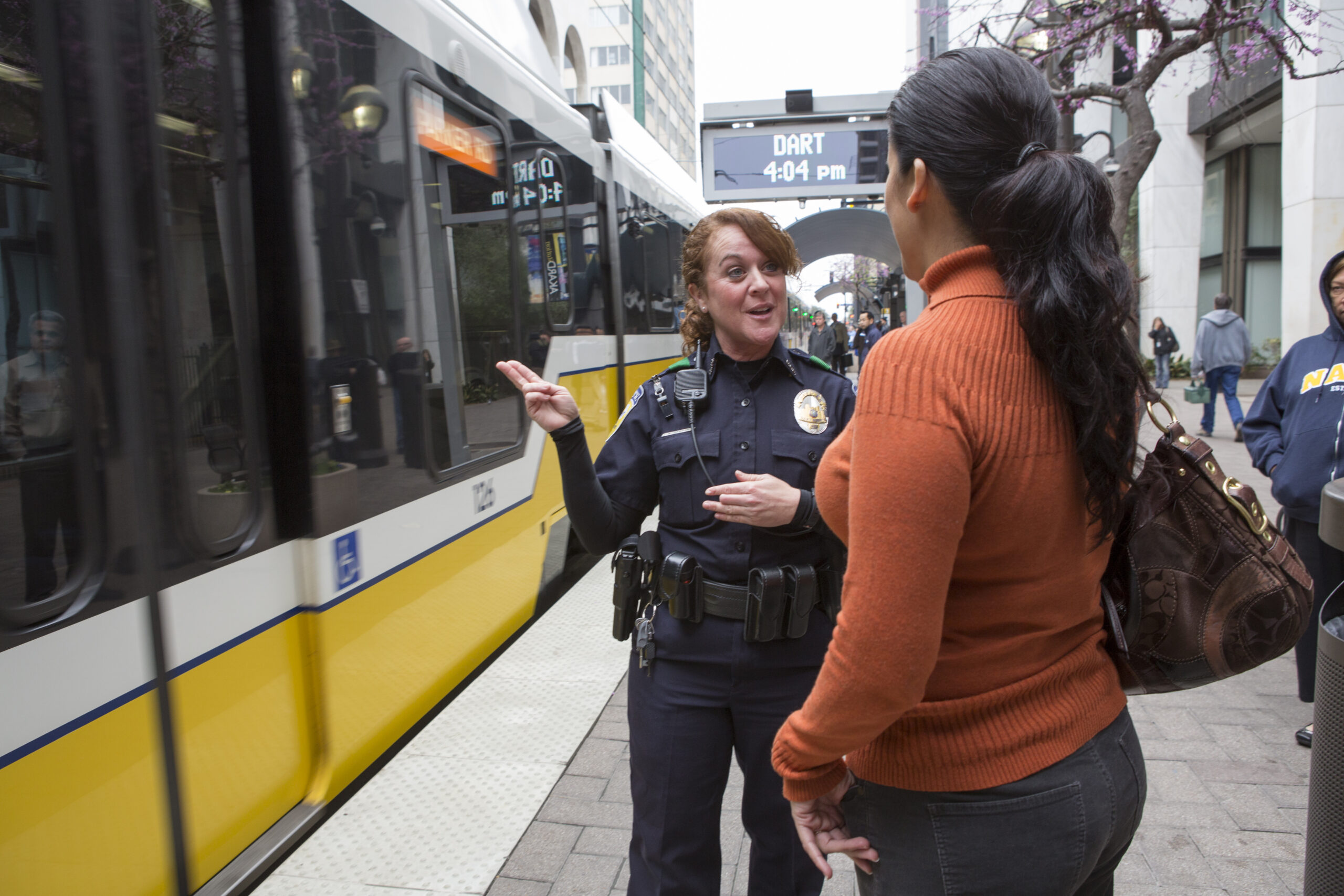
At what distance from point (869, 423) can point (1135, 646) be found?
599mm

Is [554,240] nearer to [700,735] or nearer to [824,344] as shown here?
[700,735]

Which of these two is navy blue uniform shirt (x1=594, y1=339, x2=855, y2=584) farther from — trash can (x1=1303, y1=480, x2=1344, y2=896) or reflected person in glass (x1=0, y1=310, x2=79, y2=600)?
reflected person in glass (x1=0, y1=310, x2=79, y2=600)

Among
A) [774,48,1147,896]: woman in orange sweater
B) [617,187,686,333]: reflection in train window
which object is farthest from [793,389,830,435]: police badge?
[617,187,686,333]: reflection in train window

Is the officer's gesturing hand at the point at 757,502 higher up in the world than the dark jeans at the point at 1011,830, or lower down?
higher up

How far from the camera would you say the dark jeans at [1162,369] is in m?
17.5

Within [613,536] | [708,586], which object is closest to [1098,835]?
[708,586]

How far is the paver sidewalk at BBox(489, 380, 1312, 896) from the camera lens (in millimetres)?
2824

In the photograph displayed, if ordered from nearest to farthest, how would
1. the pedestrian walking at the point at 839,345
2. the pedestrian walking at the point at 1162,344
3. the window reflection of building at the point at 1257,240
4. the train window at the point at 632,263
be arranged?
1. the train window at the point at 632,263
2. the pedestrian walking at the point at 1162,344
3. the window reflection of building at the point at 1257,240
4. the pedestrian walking at the point at 839,345

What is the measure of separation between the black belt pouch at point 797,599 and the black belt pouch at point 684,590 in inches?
7.5

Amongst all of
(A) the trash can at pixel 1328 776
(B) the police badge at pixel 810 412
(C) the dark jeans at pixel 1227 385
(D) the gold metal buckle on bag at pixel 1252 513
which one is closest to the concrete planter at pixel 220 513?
(B) the police badge at pixel 810 412

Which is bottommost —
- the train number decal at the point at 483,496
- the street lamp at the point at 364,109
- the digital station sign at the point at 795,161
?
the train number decal at the point at 483,496

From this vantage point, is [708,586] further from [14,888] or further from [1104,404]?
[14,888]

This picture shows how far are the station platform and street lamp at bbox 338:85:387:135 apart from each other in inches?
88.0

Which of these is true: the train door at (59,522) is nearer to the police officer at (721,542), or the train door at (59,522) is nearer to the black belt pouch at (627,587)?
the police officer at (721,542)
